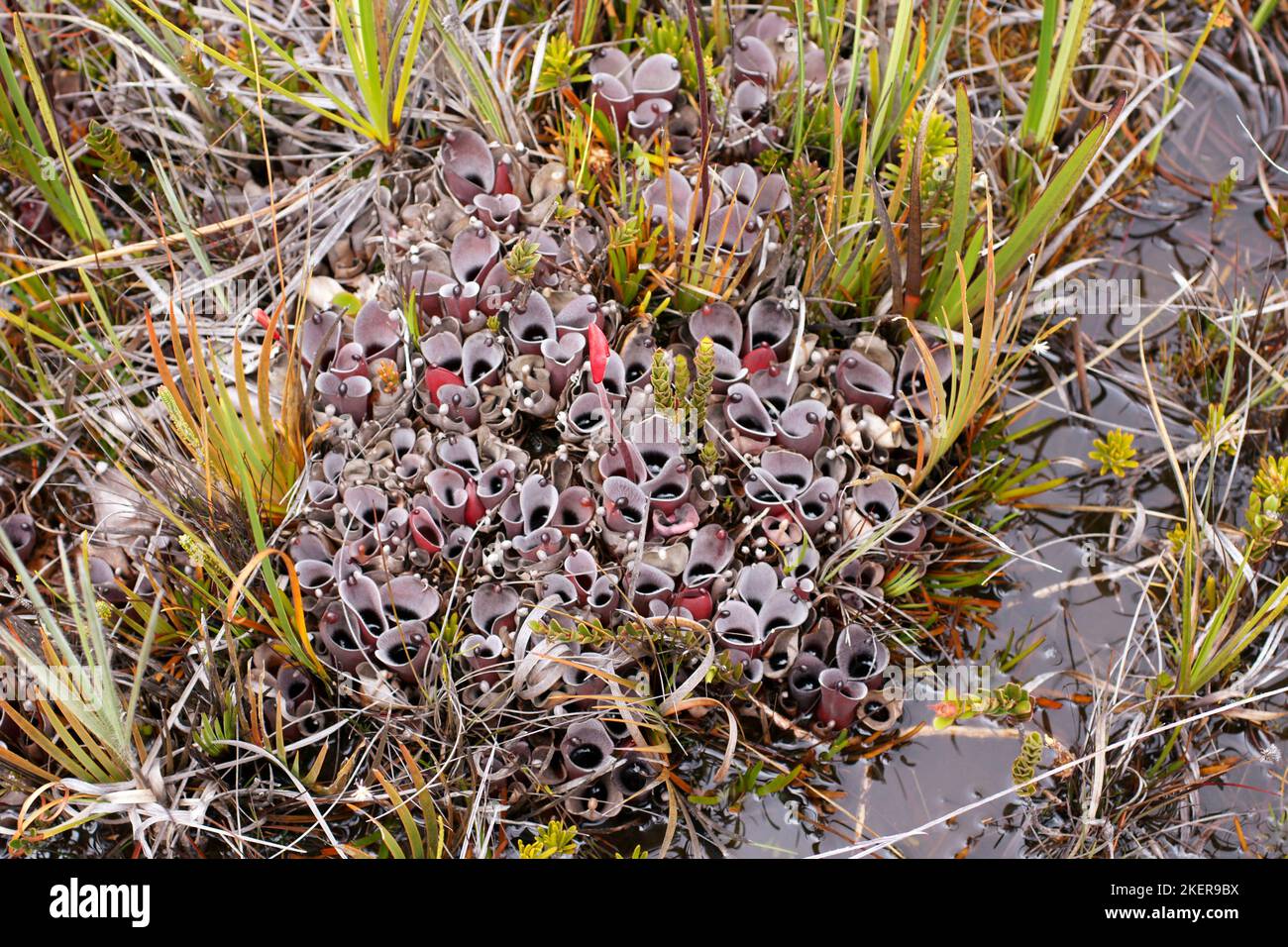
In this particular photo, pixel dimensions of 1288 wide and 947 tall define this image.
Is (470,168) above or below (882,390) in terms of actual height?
above

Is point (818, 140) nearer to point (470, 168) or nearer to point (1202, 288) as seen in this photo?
point (470, 168)

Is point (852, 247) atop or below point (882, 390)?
atop

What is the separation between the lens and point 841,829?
2.54 m

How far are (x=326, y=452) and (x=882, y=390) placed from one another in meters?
1.56

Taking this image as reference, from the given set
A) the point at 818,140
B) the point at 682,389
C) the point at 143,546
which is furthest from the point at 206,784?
the point at 818,140

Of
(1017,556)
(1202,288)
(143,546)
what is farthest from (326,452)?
(1202,288)

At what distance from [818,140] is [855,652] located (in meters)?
1.59

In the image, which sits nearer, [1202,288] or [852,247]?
[852,247]

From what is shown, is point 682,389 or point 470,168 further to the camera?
point 470,168

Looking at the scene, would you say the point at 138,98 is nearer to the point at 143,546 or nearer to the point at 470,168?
the point at 470,168
